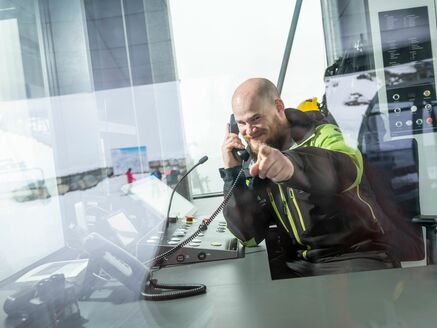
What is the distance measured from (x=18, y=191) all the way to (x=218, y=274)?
0.45m

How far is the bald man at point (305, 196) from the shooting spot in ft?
3.13

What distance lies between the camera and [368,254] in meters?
1.09

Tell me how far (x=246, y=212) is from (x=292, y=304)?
50 centimetres

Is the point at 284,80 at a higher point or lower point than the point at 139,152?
higher

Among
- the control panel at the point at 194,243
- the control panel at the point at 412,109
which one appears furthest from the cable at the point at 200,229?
the control panel at the point at 412,109

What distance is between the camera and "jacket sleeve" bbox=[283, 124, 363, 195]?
0.91m

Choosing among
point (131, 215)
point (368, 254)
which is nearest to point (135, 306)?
point (131, 215)

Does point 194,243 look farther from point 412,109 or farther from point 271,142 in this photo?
point 412,109

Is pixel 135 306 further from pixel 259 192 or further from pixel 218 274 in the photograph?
pixel 259 192

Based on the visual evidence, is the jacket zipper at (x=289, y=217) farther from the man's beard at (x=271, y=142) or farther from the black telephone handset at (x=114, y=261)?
the black telephone handset at (x=114, y=261)

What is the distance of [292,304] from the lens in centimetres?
64

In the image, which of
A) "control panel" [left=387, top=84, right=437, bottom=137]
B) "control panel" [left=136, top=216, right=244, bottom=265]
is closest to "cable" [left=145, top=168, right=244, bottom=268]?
"control panel" [left=136, top=216, right=244, bottom=265]

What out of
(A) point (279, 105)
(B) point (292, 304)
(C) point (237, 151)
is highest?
(A) point (279, 105)

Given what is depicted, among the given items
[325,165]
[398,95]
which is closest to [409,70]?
[398,95]
